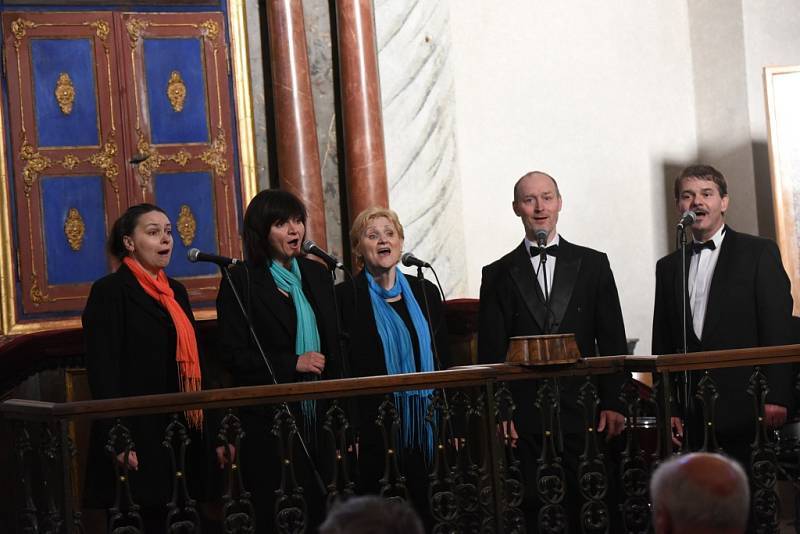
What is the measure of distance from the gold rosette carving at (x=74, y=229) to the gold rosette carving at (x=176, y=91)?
889 millimetres

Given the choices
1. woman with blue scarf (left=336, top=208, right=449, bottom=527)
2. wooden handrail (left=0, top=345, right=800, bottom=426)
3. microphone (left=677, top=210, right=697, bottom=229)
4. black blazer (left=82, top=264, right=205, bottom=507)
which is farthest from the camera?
woman with blue scarf (left=336, top=208, right=449, bottom=527)

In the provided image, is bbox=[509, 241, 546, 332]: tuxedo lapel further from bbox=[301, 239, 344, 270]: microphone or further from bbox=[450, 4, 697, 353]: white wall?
bbox=[450, 4, 697, 353]: white wall

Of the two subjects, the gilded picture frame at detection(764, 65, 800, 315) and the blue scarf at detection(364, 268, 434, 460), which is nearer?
the blue scarf at detection(364, 268, 434, 460)

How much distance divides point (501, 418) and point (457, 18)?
4454 mm

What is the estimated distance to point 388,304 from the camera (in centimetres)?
513

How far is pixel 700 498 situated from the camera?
97.3 inches

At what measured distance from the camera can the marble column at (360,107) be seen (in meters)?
7.78

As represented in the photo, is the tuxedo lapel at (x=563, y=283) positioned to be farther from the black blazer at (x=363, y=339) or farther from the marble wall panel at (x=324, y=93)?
the marble wall panel at (x=324, y=93)

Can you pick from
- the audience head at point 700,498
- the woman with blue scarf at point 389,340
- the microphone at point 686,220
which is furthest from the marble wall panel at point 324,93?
the audience head at point 700,498

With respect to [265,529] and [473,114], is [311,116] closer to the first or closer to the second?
[473,114]

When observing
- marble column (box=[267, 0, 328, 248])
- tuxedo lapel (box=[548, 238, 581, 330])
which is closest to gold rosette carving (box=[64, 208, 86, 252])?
marble column (box=[267, 0, 328, 248])

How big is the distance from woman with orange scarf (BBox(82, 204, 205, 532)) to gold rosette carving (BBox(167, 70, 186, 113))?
118 inches

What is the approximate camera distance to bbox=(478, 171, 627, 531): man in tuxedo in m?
5.05

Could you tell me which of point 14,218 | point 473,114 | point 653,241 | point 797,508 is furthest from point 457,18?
point 797,508
